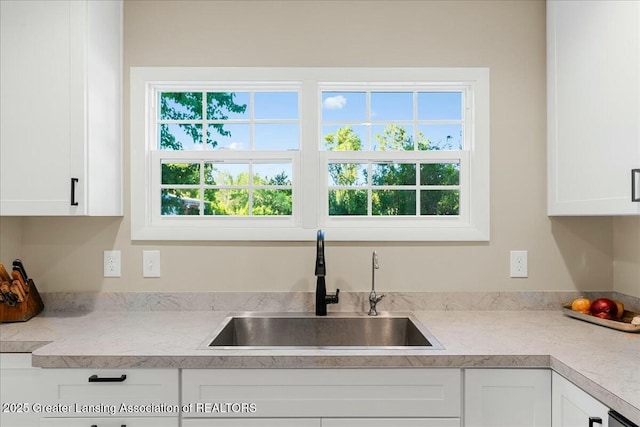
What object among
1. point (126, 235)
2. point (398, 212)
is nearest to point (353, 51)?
point (398, 212)

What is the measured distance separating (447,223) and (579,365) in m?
0.97

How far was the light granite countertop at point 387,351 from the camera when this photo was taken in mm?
1365

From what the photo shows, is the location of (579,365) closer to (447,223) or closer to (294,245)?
(447,223)

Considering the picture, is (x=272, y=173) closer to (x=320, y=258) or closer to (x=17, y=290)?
(x=320, y=258)

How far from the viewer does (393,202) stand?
2.23m

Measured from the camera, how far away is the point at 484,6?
7.06 ft

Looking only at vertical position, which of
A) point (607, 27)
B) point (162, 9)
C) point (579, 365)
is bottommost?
point (579, 365)

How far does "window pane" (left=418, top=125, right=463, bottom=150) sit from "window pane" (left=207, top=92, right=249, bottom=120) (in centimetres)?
90

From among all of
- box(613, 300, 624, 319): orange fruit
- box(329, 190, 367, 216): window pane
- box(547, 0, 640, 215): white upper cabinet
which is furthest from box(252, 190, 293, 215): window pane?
box(613, 300, 624, 319): orange fruit

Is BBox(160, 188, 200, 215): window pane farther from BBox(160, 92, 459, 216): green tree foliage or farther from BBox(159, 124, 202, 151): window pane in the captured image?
BBox(159, 124, 202, 151): window pane

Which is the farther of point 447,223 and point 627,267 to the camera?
point 447,223

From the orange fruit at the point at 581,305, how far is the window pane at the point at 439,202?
65 cm

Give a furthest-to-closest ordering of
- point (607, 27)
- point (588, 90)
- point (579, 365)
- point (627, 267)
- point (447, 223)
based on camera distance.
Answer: point (447, 223)
point (627, 267)
point (588, 90)
point (607, 27)
point (579, 365)

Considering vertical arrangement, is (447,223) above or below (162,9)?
below
